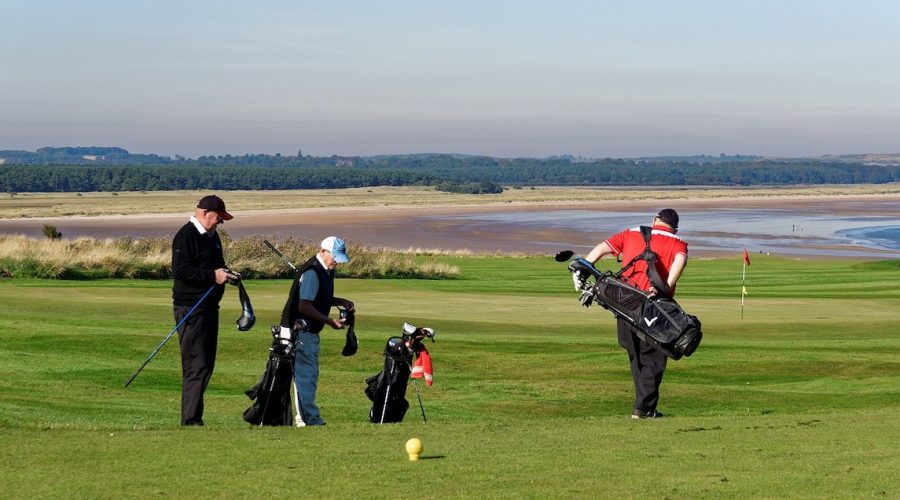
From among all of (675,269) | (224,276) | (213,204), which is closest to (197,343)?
(224,276)

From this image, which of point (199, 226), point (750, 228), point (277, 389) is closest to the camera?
point (277, 389)

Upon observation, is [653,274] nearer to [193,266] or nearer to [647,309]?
[647,309]

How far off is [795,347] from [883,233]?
255 ft

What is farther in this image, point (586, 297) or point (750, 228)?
point (750, 228)

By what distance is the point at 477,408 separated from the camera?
14.5 meters

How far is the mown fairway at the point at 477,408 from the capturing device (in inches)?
319

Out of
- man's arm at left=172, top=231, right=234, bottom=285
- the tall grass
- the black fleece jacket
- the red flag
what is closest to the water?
the tall grass

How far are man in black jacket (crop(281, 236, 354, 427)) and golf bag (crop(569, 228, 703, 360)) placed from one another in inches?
90.3

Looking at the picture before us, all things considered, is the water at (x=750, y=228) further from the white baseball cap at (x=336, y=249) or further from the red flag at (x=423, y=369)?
the white baseball cap at (x=336, y=249)

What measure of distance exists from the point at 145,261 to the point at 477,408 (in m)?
25.6

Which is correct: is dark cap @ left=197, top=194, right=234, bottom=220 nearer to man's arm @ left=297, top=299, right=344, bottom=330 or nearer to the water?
man's arm @ left=297, top=299, right=344, bottom=330

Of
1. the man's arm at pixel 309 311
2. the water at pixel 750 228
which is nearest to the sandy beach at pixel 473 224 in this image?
the water at pixel 750 228

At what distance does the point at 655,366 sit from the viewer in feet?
39.6

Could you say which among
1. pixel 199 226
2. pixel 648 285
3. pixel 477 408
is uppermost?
pixel 199 226
